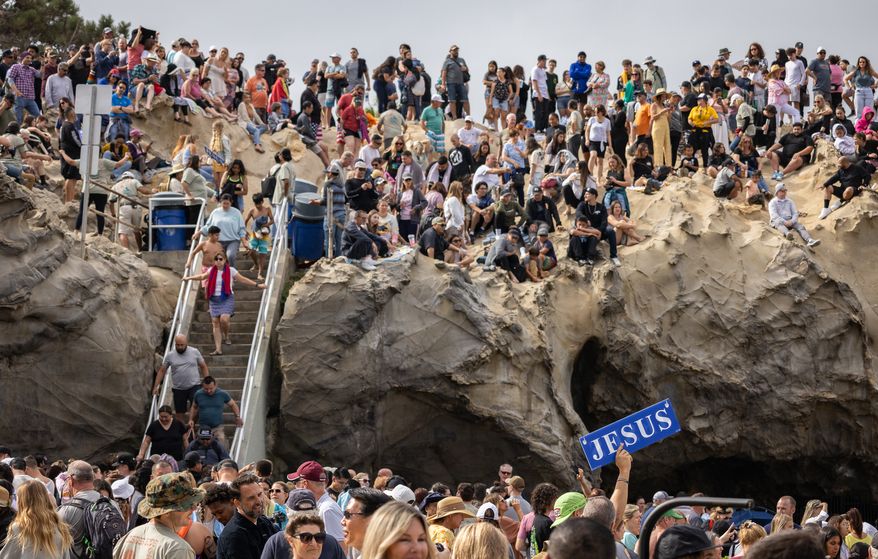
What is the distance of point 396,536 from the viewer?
6492 millimetres

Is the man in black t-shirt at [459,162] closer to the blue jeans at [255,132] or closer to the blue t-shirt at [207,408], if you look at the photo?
the blue jeans at [255,132]

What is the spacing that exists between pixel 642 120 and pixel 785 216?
4.48 metres

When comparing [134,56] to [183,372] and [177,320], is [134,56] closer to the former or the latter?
[177,320]

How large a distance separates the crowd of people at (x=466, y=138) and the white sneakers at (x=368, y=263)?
0.07 ft

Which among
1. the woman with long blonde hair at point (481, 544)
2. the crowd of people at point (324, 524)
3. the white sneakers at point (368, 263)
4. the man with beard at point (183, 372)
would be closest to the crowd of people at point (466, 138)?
the white sneakers at point (368, 263)

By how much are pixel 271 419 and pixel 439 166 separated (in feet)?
27.0

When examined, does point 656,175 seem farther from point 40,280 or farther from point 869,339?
point 40,280

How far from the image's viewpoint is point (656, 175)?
28766 millimetres

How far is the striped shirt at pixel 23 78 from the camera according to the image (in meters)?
28.1

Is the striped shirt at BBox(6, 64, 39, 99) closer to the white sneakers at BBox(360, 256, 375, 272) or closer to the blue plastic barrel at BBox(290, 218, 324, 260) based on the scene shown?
the blue plastic barrel at BBox(290, 218, 324, 260)

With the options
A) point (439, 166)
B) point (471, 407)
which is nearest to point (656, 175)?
point (439, 166)

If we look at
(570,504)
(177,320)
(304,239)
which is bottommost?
(570,504)

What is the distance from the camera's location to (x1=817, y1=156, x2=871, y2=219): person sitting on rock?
27.8 metres

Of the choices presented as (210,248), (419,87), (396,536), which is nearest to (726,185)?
(419,87)
